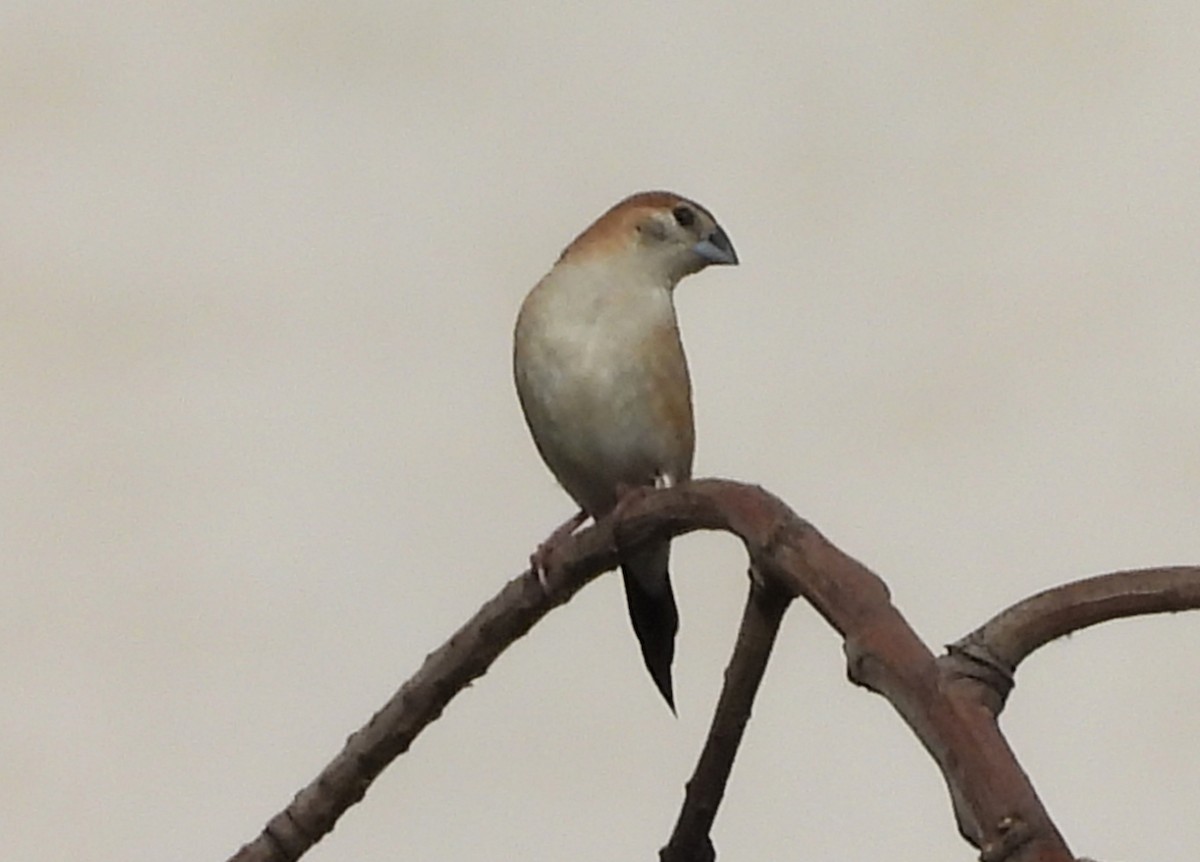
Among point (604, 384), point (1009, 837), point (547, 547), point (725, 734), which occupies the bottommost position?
point (1009, 837)

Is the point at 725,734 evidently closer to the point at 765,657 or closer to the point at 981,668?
the point at 765,657

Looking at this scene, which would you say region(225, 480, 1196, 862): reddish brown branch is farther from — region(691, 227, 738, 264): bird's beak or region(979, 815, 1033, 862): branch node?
region(691, 227, 738, 264): bird's beak

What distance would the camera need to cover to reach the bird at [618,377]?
1.09 metres

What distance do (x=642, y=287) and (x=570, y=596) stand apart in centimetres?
52

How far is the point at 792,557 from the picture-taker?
0.44m

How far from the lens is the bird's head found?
1.17 metres

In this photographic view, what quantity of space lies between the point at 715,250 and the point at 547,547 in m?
0.43

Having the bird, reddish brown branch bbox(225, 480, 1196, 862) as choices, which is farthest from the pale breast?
reddish brown branch bbox(225, 480, 1196, 862)

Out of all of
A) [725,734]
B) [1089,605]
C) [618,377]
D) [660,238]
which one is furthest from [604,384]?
[1089,605]

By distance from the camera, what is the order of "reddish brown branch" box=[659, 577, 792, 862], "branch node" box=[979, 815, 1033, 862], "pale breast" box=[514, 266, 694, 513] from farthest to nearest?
1. "pale breast" box=[514, 266, 694, 513]
2. "reddish brown branch" box=[659, 577, 792, 862]
3. "branch node" box=[979, 815, 1033, 862]

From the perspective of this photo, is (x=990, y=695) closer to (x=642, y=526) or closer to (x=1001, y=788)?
(x=1001, y=788)

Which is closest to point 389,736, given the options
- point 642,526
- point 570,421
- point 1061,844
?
point 642,526

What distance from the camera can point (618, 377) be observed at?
1.09m

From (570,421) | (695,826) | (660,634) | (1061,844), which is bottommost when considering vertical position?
(1061,844)
